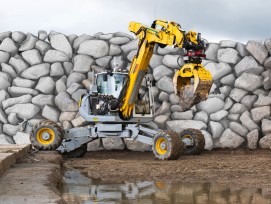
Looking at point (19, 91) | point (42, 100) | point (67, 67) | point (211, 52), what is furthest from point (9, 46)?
point (211, 52)

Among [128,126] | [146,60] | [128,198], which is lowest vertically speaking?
[128,198]

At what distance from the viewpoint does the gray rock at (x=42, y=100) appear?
1702 cm

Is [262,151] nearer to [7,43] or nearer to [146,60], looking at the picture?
[146,60]

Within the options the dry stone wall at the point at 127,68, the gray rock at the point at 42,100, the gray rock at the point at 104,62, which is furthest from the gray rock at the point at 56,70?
the gray rock at the point at 104,62

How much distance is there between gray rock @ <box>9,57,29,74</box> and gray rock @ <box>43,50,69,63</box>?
0.61m

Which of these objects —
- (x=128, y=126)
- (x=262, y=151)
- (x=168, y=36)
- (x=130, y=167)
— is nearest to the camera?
(x=130, y=167)

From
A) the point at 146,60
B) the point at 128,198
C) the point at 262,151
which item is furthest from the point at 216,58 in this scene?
the point at 128,198

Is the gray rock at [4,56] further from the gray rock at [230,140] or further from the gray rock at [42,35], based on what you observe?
the gray rock at [230,140]

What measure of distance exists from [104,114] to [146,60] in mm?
1557

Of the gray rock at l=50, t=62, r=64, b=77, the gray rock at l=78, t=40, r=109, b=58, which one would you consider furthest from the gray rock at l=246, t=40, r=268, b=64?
the gray rock at l=50, t=62, r=64, b=77

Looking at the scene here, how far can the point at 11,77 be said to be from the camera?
17500mm

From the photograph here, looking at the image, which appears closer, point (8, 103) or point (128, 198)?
point (128, 198)

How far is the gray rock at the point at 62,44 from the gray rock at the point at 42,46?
175 mm

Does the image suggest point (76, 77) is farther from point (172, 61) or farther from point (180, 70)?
point (180, 70)
